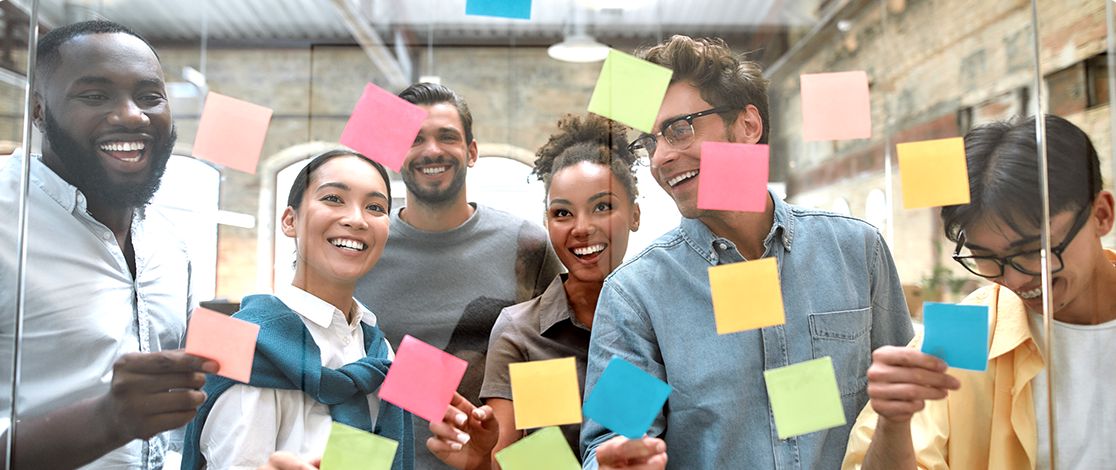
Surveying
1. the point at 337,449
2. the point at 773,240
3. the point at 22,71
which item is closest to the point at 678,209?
the point at 773,240

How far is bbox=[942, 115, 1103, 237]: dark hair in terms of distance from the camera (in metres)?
1.52

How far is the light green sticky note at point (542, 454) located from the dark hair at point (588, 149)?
1.58 ft

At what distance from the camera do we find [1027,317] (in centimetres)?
154

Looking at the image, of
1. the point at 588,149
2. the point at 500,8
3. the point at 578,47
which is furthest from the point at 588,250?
the point at 500,8

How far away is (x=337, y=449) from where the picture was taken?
1463mm

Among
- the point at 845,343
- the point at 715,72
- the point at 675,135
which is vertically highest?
the point at 715,72

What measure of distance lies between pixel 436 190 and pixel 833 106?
0.81m

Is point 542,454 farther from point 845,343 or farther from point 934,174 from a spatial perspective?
point 934,174

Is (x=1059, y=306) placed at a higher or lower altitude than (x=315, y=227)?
lower

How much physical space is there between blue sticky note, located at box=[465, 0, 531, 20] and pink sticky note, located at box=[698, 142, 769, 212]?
46 centimetres

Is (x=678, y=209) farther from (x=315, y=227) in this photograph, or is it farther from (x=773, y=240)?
(x=315, y=227)

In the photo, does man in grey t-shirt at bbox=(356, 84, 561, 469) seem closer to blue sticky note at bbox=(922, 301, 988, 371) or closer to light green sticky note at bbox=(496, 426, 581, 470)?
light green sticky note at bbox=(496, 426, 581, 470)

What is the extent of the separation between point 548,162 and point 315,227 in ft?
1.57

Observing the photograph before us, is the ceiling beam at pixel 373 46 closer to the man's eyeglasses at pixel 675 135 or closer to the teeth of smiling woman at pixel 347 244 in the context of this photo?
Result: the teeth of smiling woman at pixel 347 244
